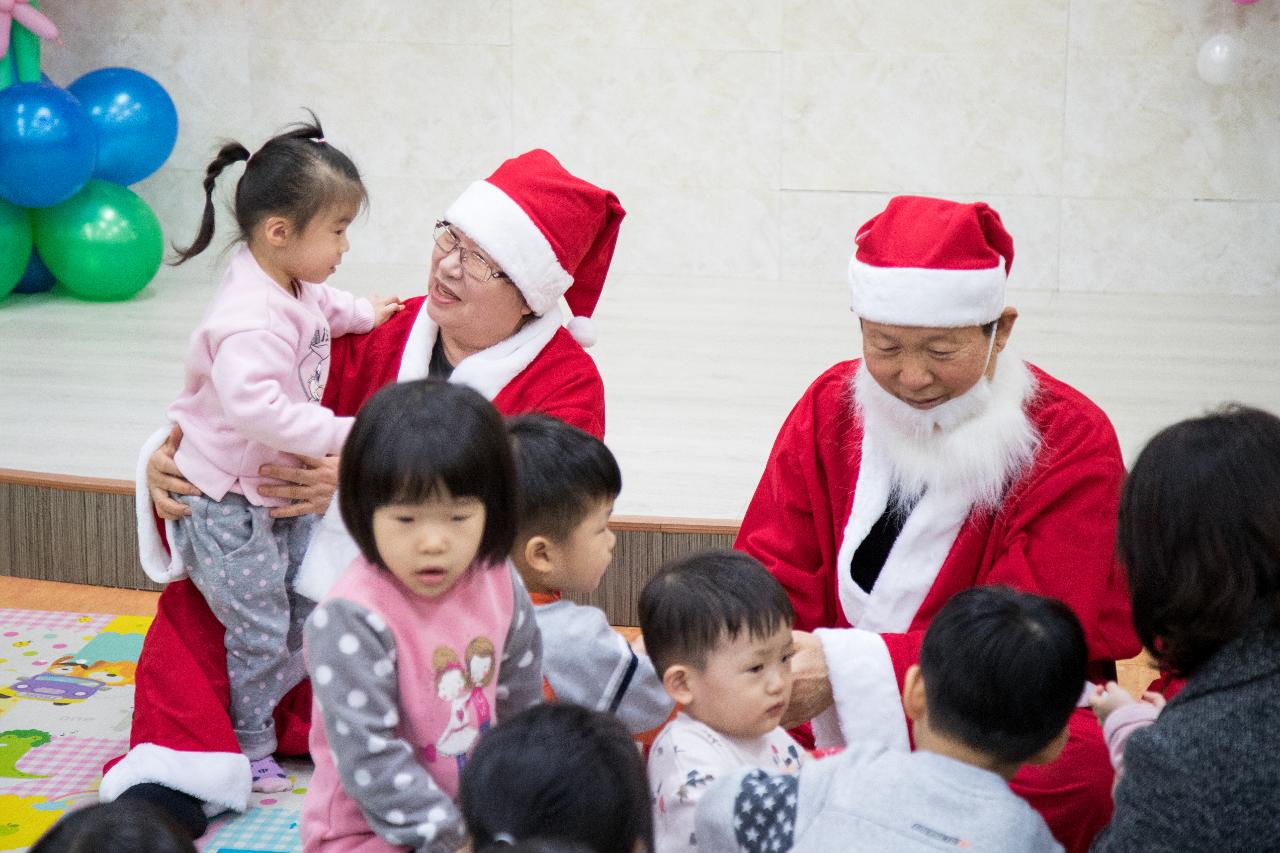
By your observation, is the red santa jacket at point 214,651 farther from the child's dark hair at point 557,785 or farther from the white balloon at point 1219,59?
the white balloon at point 1219,59

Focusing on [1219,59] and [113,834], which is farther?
[1219,59]

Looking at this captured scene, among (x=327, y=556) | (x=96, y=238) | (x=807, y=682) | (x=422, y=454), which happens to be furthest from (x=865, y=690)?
(x=96, y=238)

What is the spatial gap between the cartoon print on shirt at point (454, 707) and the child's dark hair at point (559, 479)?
28cm

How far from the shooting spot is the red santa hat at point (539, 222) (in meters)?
2.62

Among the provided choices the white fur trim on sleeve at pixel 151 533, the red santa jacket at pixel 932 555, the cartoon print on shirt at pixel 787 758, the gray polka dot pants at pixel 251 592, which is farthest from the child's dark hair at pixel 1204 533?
the white fur trim on sleeve at pixel 151 533

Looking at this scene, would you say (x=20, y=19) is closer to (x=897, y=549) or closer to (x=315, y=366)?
(x=315, y=366)

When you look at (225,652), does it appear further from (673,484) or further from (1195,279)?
(1195,279)

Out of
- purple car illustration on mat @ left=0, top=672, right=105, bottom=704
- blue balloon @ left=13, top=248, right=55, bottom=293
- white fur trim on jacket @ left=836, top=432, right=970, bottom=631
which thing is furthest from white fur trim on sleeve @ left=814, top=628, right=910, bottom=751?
blue balloon @ left=13, top=248, right=55, bottom=293

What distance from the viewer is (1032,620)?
1.69 meters

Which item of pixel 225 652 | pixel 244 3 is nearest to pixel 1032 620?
pixel 225 652

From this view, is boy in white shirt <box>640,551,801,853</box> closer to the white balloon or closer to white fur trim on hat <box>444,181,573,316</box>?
white fur trim on hat <box>444,181,573,316</box>

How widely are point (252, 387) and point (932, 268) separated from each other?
42.0 inches

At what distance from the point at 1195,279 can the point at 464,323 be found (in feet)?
14.7

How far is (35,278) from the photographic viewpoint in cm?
578
